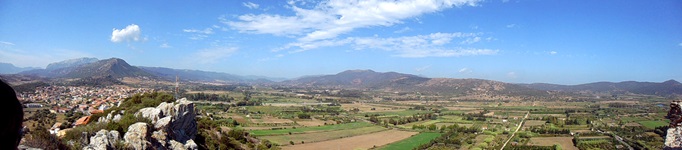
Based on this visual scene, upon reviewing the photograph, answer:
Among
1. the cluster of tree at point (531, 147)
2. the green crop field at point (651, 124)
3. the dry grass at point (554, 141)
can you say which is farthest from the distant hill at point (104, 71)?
the green crop field at point (651, 124)

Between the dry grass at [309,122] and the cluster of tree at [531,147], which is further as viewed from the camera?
the dry grass at [309,122]

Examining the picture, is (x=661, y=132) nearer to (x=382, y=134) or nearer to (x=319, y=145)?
(x=382, y=134)

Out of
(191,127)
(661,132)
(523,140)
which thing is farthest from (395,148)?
(661,132)

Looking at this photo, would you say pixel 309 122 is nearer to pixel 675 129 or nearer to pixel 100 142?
pixel 100 142

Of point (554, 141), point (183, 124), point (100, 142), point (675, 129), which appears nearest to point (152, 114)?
point (183, 124)

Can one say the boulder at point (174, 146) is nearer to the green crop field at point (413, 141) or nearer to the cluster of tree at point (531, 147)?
the green crop field at point (413, 141)

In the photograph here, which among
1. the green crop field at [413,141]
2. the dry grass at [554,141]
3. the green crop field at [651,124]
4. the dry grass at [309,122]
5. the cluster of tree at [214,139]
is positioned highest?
the cluster of tree at [214,139]

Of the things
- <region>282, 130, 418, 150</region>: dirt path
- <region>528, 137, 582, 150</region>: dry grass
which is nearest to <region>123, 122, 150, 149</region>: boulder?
<region>282, 130, 418, 150</region>: dirt path
